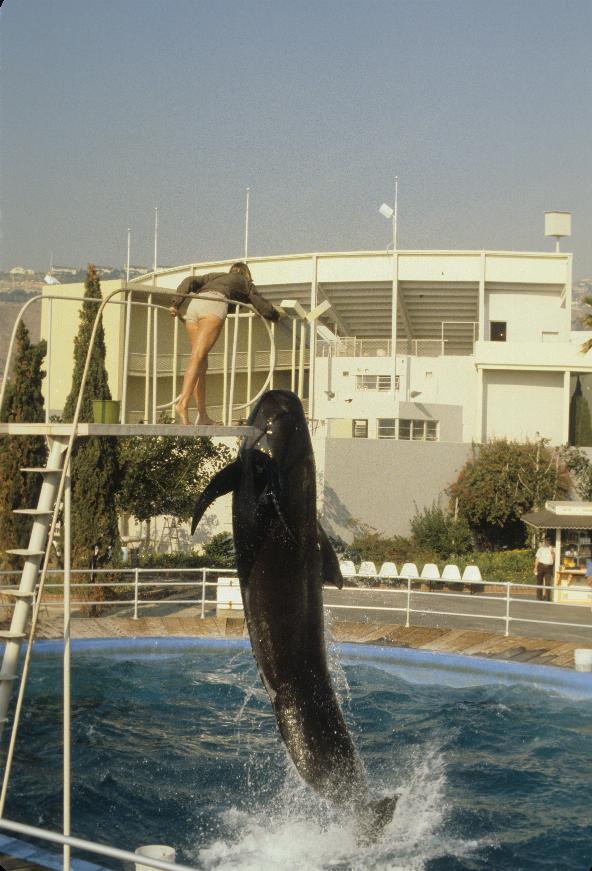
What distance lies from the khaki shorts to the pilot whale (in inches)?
49.4

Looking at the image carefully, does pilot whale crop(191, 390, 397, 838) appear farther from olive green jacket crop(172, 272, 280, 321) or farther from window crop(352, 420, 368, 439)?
window crop(352, 420, 368, 439)

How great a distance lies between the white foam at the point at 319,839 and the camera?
30.2ft

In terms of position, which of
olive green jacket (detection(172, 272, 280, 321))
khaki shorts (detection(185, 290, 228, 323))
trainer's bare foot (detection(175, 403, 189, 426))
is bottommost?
trainer's bare foot (detection(175, 403, 189, 426))

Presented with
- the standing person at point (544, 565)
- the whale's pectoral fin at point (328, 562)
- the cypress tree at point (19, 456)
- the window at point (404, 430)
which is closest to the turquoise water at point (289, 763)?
the whale's pectoral fin at point (328, 562)

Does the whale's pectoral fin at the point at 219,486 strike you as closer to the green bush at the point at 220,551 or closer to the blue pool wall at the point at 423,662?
the blue pool wall at the point at 423,662

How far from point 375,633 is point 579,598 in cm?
680

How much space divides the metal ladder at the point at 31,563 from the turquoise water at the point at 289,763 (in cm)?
304

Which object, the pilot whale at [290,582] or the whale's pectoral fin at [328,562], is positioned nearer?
the pilot whale at [290,582]

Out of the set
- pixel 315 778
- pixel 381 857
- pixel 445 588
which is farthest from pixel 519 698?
pixel 445 588

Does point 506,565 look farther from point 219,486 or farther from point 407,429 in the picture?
point 219,486

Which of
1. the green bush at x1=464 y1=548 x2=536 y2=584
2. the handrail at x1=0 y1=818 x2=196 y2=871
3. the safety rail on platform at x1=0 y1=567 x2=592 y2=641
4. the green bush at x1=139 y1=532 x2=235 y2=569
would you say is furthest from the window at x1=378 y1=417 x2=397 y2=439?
the handrail at x1=0 y1=818 x2=196 y2=871

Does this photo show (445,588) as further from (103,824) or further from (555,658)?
(103,824)

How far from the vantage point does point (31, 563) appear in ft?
24.1

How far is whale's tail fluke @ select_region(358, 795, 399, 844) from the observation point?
8.07 m
